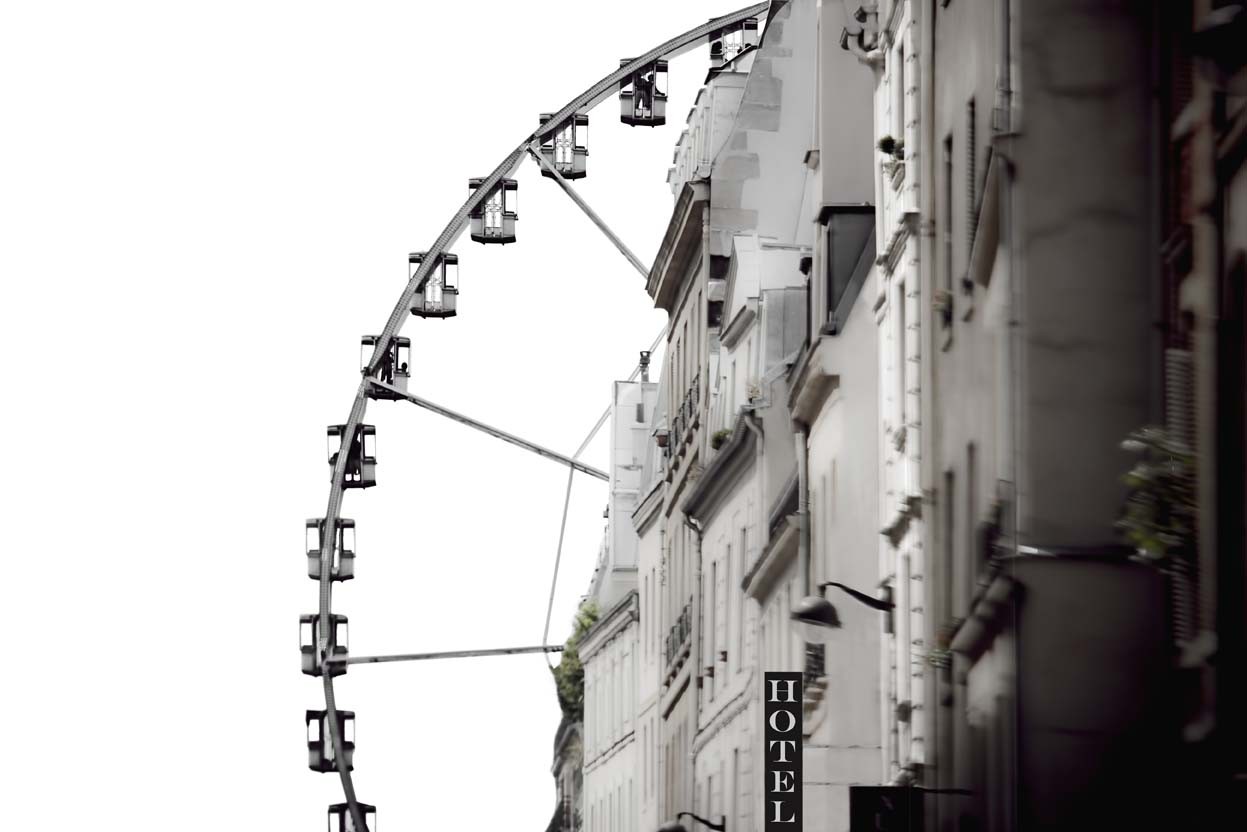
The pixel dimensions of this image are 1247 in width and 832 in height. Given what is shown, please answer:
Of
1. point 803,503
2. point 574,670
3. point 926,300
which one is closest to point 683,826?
point 803,503

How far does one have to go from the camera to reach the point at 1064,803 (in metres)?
20.2

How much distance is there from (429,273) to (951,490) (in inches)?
1660

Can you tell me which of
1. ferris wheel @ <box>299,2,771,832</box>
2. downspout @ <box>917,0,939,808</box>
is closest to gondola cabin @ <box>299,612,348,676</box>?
ferris wheel @ <box>299,2,771,832</box>

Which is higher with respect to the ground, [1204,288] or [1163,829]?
[1204,288]

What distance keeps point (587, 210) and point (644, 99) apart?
8.41 ft

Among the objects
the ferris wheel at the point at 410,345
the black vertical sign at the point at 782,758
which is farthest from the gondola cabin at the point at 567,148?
the black vertical sign at the point at 782,758

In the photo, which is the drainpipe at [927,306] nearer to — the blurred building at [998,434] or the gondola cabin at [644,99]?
the blurred building at [998,434]

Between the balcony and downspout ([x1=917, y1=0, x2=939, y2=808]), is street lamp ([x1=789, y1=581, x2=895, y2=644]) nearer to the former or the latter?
downspout ([x1=917, y1=0, x2=939, y2=808])

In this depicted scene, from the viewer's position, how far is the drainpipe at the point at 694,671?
5359 centimetres

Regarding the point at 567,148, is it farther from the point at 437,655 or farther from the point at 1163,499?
the point at 1163,499

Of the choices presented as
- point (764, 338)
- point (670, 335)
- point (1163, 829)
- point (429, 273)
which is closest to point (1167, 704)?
point (1163, 829)

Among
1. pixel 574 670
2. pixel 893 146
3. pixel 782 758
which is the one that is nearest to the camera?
pixel 893 146

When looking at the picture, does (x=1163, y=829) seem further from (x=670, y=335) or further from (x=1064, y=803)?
(x=670, y=335)

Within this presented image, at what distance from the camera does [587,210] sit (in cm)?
6725
